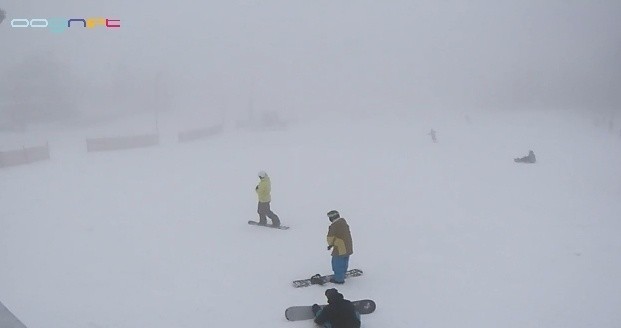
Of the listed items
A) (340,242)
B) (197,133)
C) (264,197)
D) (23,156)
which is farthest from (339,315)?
(197,133)

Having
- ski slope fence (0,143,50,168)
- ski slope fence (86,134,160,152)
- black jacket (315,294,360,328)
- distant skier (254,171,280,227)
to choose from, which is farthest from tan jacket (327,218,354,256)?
ski slope fence (86,134,160,152)

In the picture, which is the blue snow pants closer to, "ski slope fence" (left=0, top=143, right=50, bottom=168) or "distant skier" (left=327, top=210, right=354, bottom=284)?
"distant skier" (left=327, top=210, right=354, bottom=284)

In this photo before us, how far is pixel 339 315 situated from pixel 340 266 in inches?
92.3

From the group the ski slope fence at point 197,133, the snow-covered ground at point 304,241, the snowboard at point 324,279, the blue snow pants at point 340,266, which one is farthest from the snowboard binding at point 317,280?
the ski slope fence at point 197,133

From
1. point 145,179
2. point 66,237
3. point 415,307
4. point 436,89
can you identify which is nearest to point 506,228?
point 415,307

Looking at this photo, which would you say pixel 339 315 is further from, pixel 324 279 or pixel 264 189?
pixel 264 189

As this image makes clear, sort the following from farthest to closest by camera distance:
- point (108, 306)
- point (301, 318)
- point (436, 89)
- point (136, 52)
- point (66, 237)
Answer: point (136, 52), point (436, 89), point (66, 237), point (108, 306), point (301, 318)

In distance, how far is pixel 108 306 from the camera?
25.5 ft

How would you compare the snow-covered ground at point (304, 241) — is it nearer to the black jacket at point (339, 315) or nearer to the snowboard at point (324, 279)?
the snowboard at point (324, 279)

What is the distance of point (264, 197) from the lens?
12156mm

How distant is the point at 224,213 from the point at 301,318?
771cm

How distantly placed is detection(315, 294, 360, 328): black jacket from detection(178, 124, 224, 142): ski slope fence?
29680 mm

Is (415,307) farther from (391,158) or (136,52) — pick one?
(136,52)

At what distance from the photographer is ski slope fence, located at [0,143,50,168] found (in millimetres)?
22797
